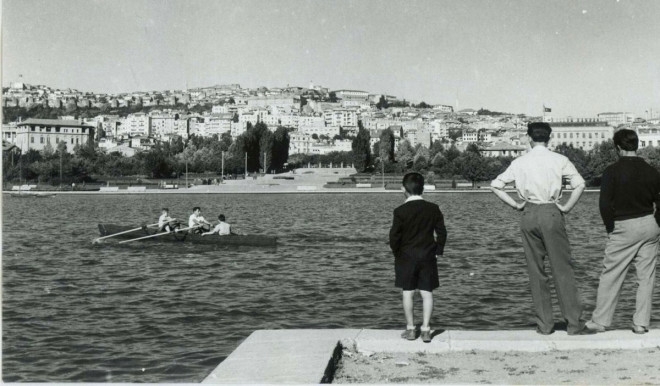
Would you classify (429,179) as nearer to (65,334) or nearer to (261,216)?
(261,216)

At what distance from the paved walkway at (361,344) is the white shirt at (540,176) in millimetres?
1160

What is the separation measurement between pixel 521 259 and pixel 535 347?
56.1 ft

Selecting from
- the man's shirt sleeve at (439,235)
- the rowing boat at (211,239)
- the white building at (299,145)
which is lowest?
the rowing boat at (211,239)

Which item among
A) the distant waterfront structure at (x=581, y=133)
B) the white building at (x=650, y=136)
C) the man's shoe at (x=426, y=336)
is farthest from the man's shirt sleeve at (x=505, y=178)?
the distant waterfront structure at (x=581, y=133)

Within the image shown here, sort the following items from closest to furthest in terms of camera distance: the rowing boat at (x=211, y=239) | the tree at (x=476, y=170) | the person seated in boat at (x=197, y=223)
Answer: the rowing boat at (x=211, y=239)
the person seated in boat at (x=197, y=223)
the tree at (x=476, y=170)

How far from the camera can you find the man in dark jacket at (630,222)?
5.95 m

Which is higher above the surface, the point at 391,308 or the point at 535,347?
the point at 535,347

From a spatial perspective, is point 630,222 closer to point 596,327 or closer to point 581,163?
point 596,327

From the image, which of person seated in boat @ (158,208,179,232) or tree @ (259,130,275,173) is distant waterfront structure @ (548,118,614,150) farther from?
person seated in boat @ (158,208,179,232)

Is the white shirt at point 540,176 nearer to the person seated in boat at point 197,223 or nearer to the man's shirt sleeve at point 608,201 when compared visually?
the man's shirt sleeve at point 608,201

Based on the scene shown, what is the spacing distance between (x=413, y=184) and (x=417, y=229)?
1.27 ft

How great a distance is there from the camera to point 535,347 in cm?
568

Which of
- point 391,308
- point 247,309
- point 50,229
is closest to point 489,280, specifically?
point 391,308

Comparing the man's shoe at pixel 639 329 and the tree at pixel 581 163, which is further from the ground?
the tree at pixel 581 163
